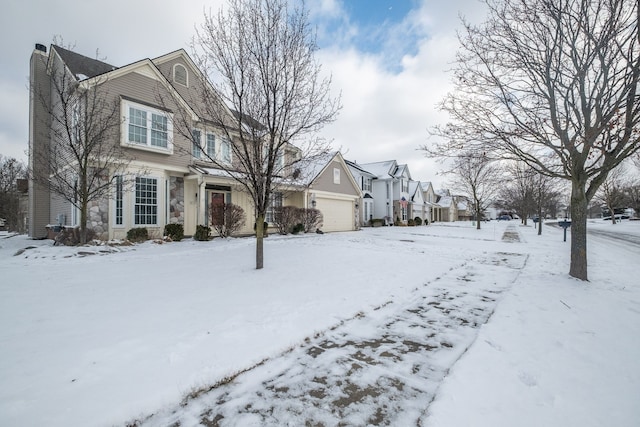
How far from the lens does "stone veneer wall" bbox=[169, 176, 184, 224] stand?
1261cm

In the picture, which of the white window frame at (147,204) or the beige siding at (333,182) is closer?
the white window frame at (147,204)

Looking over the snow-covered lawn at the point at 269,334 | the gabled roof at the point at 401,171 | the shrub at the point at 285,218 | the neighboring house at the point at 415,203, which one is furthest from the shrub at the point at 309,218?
the neighboring house at the point at 415,203

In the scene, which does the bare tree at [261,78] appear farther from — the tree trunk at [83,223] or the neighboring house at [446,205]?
the neighboring house at [446,205]

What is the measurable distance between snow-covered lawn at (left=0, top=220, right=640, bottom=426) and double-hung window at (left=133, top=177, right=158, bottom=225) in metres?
4.73

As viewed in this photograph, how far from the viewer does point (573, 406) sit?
2090 millimetres

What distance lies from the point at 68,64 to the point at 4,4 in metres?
2.29

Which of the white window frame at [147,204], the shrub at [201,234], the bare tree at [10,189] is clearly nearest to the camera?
the white window frame at [147,204]

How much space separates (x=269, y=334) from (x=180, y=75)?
15.6m

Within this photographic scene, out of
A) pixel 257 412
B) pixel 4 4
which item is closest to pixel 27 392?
pixel 257 412

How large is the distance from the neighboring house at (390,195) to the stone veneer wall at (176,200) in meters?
22.6

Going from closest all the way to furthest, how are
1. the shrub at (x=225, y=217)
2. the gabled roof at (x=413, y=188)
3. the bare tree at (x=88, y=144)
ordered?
the bare tree at (x=88, y=144) → the shrub at (x=225, y=217) → the gabled roof at (x=413, y=188)

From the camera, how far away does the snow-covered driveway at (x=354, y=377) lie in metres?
1.99

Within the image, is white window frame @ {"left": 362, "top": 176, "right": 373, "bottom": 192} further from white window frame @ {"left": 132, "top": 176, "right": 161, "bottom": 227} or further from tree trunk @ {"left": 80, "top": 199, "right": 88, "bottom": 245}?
tree trunk @ {"left": 80, "top": 199, "right": 88, "bottom": 245}

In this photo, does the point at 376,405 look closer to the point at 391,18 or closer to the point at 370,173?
the point at 391,18
